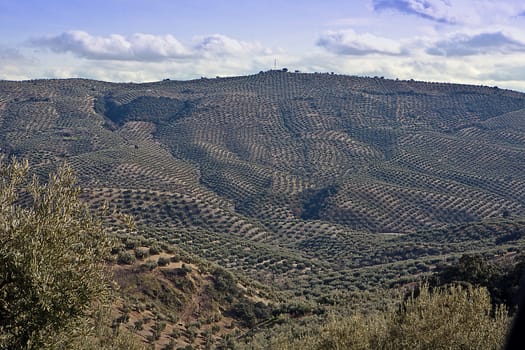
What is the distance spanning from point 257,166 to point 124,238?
67.7 metres

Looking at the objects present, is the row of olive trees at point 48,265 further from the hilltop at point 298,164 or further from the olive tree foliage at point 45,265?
the hilltop at point 298,164

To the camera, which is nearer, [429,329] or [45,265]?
[45,265]

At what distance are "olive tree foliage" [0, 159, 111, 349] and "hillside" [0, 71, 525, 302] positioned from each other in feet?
81.1

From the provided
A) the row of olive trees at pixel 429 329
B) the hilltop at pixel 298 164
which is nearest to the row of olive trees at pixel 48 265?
the row of olive trees at pixel 429 329

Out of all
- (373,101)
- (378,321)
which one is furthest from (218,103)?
(378,321)

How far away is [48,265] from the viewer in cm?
1140

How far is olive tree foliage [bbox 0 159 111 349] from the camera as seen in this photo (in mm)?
11141

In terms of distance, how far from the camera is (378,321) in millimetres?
15648

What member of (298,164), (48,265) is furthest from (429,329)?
(298,164)

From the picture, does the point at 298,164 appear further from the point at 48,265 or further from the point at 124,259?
the point at 48,265

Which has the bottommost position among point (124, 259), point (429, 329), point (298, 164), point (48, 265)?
point (298, 164)

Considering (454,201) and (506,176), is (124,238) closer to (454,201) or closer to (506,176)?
(454,201)

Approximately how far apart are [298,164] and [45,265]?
321 feet

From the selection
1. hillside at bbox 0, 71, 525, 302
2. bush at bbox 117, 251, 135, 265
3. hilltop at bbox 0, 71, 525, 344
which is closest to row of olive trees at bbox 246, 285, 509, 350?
hilltop at bbox 0, 71, 525, 344
